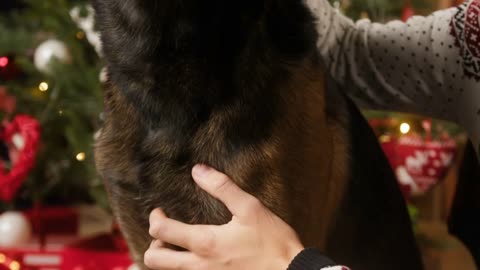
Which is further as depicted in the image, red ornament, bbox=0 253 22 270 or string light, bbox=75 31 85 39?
string light, bbox=75 31 85 39

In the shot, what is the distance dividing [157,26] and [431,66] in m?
0.58

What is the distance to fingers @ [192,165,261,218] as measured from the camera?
832 millimetres

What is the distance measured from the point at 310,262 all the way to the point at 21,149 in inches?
58.8

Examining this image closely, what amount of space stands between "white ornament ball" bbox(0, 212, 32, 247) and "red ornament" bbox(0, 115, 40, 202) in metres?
0.12

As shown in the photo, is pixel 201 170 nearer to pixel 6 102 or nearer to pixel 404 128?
pixel 6 102

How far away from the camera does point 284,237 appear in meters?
0.84

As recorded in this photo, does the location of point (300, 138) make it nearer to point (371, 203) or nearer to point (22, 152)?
point (371, 203)

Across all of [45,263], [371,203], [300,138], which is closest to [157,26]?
[300,138]

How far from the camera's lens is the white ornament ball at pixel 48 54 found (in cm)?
A: 203

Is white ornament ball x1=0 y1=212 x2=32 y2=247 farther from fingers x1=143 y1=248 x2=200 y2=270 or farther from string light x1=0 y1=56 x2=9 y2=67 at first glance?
fingers x1=143 y1=248 x2=200 y2=270

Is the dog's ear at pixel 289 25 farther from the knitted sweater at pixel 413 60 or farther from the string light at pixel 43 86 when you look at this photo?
the string light at pixel 43 86

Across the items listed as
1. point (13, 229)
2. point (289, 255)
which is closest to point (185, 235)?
point (289, 255)

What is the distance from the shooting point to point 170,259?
33.5 inches

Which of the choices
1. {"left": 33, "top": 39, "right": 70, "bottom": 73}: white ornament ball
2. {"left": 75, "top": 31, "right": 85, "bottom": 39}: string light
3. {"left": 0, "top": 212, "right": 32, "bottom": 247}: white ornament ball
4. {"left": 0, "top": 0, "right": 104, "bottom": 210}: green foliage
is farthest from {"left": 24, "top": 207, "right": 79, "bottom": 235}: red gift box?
{"left": 75, "top": 31, "right": 85, "bottom": 39}: string light
